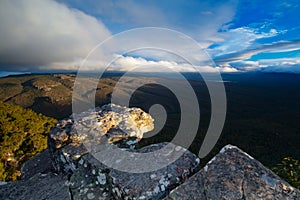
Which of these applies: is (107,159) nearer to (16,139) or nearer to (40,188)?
(40,188)

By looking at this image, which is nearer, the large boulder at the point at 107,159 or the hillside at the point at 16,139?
the large boulder at the point at 107,159

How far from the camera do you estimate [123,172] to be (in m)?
6.59

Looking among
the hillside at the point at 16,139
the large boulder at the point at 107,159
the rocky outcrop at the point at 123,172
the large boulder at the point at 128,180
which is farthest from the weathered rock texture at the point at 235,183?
the hillside at the point at 16,139

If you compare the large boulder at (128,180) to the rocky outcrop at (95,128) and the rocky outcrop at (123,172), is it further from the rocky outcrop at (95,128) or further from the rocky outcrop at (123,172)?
the rocky outcrop at (95,128)

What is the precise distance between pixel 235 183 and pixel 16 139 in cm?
2811

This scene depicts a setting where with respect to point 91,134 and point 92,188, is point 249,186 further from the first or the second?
point 91,134

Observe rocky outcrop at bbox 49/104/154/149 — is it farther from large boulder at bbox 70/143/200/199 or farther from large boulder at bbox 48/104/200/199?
large boulder at bbox 70/143/200/199

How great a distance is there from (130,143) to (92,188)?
2.93 metres

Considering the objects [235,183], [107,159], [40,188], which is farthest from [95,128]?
[235,183]

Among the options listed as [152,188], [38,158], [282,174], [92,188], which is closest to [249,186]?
[152,188]

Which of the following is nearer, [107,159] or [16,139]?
[107,159]

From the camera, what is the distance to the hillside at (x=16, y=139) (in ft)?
79.3

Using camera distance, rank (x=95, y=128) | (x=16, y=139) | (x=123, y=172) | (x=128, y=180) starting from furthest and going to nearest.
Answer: (x=16, y=139), (x=95, y=128), (x=123, y=172), (x=128, y=180)

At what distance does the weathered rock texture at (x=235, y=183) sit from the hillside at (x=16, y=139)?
82.0 feet
